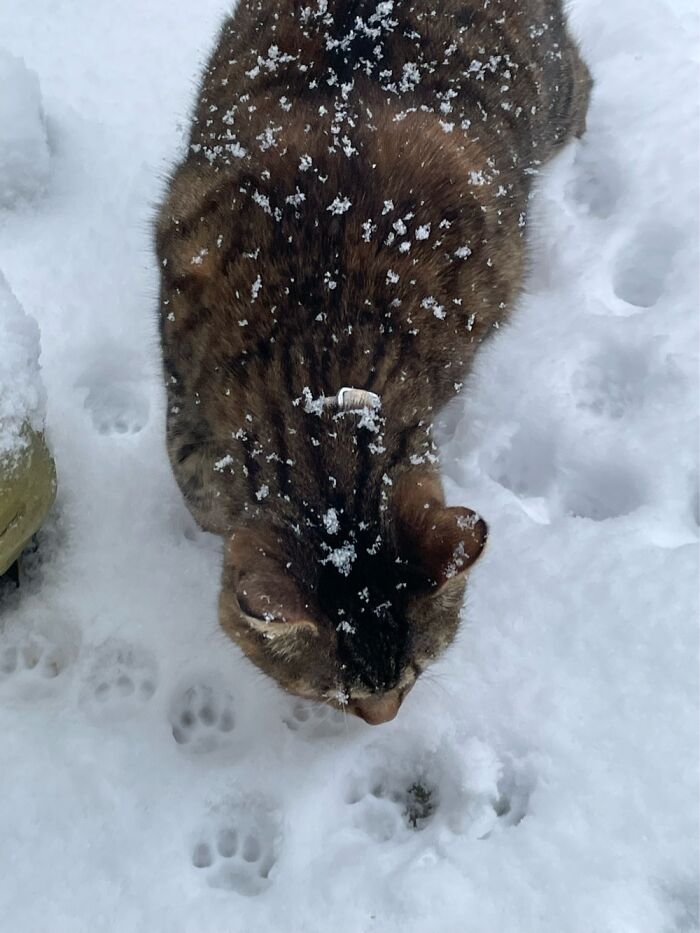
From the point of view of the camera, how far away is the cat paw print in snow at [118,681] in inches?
105

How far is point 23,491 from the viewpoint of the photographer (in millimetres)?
2311

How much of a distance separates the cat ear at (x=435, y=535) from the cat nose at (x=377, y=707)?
423mm

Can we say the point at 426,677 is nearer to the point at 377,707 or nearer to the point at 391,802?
the point at 391,802

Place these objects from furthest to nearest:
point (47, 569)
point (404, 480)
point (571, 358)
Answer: point (571, 358)
point (47, 569)
point (404, 480)

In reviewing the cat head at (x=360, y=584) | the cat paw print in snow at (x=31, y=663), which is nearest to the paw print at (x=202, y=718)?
the cat paw print in snow at (x=31, y=663)

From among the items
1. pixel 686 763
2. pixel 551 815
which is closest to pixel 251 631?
pixel 551 815

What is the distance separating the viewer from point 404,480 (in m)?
2.07

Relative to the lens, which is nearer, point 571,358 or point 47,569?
point 47,569

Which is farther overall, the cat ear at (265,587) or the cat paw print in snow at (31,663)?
the cat paw print in snow at (31,663)

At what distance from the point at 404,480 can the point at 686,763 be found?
4.60 ft

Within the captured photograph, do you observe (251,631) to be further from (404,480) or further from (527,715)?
(527,715)

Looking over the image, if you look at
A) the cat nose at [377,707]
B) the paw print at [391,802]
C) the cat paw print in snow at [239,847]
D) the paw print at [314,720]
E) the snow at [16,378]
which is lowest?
the cat paw print in snow at [239,847]

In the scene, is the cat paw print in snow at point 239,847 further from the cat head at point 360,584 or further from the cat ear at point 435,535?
the cat ear at point 435,535

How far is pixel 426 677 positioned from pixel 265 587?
107cm
